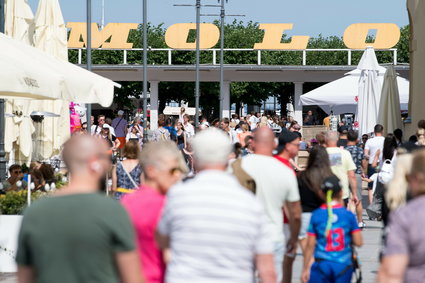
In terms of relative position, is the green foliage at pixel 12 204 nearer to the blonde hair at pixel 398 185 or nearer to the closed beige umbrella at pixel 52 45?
the blonde hair at pixel 398 185

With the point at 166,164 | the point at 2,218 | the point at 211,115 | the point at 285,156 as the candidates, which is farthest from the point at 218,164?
the point at 211,115

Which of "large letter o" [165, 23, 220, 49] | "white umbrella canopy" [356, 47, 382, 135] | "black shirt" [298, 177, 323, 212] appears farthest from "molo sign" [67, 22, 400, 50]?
"black shirt" [298, 177, 323, 212]

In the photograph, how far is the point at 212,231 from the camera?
203 inches

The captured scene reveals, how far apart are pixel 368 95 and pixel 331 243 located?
18069mm

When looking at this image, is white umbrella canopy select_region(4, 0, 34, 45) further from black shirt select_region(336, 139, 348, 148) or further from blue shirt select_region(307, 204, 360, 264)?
blue shirt select_region(307, 204, 360, 264)

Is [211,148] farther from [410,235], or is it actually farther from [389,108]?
[389,108]

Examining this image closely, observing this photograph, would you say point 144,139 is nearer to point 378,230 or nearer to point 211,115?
point 378,230

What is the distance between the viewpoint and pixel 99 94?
537 inches

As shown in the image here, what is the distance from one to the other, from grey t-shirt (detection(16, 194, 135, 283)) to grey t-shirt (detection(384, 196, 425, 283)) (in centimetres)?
134

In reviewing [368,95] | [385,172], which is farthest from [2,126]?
[368,95]

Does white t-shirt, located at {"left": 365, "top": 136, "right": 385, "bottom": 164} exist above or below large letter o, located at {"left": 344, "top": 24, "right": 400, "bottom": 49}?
below

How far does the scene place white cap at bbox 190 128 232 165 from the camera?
5.41m

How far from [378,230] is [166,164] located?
429 inches

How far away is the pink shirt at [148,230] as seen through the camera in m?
5.89
